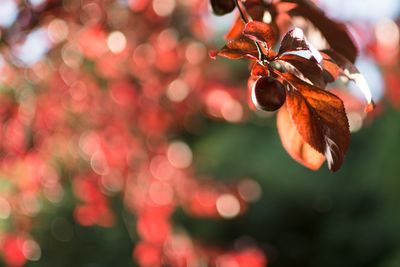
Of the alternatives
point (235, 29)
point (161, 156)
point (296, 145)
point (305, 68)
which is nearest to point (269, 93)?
point (305, 68)

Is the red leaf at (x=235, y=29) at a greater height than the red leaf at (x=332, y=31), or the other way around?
the red leaf at (x=332, y=31)

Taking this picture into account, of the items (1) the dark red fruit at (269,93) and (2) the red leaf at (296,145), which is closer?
(1) the dark red fruit at (269,93)

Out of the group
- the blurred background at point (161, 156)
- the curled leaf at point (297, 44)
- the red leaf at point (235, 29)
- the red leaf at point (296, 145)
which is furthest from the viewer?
the blurred background at point (161, 156)

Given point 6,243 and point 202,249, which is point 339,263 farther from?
point 6,243

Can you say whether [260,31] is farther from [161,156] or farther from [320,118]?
[161,156]

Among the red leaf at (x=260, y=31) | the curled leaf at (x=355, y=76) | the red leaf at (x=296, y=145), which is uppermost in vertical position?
the red leaf at (x=260, y=31)

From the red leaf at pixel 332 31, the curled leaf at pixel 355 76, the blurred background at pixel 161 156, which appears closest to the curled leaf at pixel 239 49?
the curled leaf at pixel 355 76

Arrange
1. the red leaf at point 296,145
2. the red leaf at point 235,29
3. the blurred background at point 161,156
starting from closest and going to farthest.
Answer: the red leaf at point 296,145, the red leaf at point 235,29, the blurred background at point 161,156

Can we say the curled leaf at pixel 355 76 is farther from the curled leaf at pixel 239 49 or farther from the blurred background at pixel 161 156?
the blurred background at pixel 161 156
